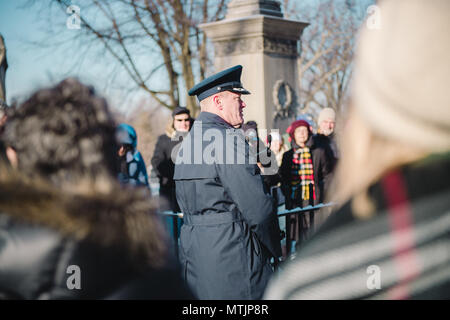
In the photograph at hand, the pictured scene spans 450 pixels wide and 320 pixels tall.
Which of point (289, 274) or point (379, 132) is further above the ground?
point (379, 132)

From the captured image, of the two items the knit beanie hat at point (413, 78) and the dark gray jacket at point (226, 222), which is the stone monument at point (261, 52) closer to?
the dark gray jacket at point (226, 222)

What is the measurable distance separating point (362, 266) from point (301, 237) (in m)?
3.91

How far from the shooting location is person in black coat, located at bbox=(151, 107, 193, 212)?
6344mm

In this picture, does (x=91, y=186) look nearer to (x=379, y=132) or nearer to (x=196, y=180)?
(x=379, y=132)

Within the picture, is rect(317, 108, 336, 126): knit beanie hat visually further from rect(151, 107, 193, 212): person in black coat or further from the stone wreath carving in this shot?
rect(151, 107, 193, 212): person in black coat

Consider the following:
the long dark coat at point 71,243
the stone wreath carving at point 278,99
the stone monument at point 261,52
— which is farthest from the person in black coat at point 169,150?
→ the long dark coat at point 71,243

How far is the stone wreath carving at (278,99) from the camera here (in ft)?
26.9

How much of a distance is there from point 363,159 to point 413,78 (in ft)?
0.64

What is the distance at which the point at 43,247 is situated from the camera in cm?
123

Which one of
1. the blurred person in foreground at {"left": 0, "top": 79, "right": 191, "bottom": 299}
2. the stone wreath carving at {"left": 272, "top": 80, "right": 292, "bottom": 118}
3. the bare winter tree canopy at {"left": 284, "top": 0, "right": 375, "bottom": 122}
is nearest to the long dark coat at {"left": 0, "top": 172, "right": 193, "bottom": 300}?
the blurred person in foreground at {"left": 0, "top": 79, "right": 191, "bottom": 299}

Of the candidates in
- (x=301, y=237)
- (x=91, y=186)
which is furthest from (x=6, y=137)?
(x=301, y=237)

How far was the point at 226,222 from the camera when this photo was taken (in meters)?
2.78

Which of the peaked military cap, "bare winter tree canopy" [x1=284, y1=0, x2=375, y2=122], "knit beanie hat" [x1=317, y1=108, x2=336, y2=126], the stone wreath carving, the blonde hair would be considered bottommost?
the blonde hair
